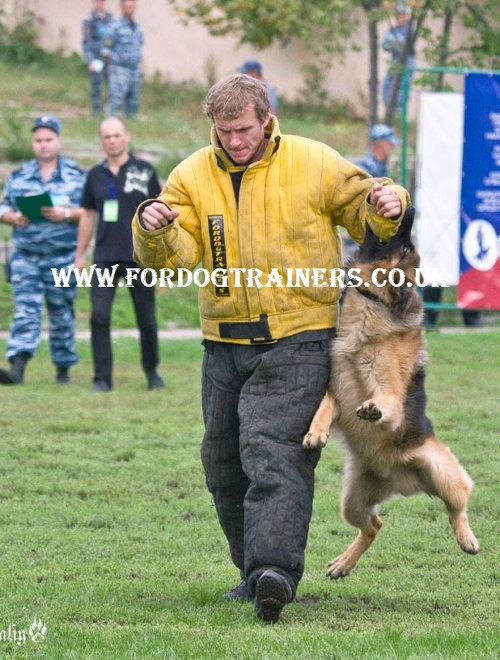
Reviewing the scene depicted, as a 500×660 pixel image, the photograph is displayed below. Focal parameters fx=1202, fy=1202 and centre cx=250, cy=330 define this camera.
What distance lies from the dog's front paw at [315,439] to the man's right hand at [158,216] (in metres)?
1.01

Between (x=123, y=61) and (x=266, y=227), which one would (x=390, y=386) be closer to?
(x=266, y=227)

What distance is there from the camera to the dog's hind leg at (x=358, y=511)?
5.29 metres

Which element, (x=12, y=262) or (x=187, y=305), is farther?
(x=187, y=305)

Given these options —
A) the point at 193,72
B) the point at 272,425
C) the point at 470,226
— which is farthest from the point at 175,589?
the point at 193,72

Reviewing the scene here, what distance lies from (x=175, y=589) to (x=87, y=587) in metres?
0.39

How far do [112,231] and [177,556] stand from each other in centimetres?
467

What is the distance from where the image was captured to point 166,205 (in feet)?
15.4

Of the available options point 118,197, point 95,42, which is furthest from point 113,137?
point 95,42

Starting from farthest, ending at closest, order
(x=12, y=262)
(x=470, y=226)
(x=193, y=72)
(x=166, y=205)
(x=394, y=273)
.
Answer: (x=193, y=72)
(x=470, y=226)
(x=12, y=262)
(x=394, y=273)
(x=166, y=205)

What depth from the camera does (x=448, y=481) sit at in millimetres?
5109

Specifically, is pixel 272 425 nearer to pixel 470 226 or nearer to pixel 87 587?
pixel 87 587

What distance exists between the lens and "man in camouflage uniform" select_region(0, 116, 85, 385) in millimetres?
10414

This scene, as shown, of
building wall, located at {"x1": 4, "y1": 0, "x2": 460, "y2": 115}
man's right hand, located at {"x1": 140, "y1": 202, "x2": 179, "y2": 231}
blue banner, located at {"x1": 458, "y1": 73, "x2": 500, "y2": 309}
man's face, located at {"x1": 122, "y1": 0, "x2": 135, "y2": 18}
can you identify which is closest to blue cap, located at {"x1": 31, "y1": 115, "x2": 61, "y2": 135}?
blue banner, located at {"x1": 458, "y1": 73, "x2": 500, "y2": 309}

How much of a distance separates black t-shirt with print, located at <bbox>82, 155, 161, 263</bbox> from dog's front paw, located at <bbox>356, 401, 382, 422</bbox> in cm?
552
